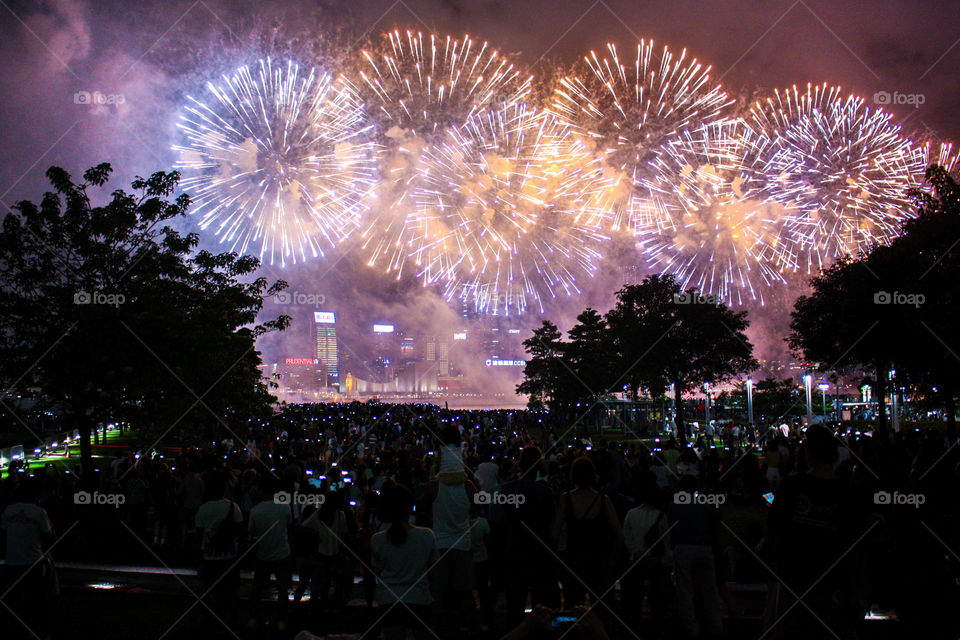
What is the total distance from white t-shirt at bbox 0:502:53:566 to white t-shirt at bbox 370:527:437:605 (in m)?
3.93

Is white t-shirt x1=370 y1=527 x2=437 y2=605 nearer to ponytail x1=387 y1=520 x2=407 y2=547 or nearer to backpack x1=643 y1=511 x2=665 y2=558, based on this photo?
ponytail x1=387 y1=520 x2=407 y2=547

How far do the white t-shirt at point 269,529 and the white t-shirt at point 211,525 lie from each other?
0.68ft

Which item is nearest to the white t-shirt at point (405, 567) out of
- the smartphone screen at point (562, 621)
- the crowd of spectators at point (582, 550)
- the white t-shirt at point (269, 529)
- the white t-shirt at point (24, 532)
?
the crowd of spectators at point (582, 550)

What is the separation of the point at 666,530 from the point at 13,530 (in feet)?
21.3

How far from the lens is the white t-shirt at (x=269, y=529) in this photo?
696cm

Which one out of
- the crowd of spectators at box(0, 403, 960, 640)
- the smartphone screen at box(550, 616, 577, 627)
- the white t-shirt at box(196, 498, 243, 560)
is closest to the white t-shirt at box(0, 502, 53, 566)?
the crowd of spectators at box(0, 403, 960, 640)

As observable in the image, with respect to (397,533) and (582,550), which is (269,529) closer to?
(397,533)

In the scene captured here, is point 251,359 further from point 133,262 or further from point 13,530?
point 13,530

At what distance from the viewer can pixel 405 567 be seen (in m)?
4.79

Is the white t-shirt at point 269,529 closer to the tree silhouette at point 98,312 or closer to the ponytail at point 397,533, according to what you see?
the ponytail at point 397,533

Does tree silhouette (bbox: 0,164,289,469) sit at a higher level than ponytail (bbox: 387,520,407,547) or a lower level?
higher

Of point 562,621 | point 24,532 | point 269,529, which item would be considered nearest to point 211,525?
point 269,529

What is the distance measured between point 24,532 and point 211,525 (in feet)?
5.88

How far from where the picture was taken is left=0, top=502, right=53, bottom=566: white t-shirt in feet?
21.4
